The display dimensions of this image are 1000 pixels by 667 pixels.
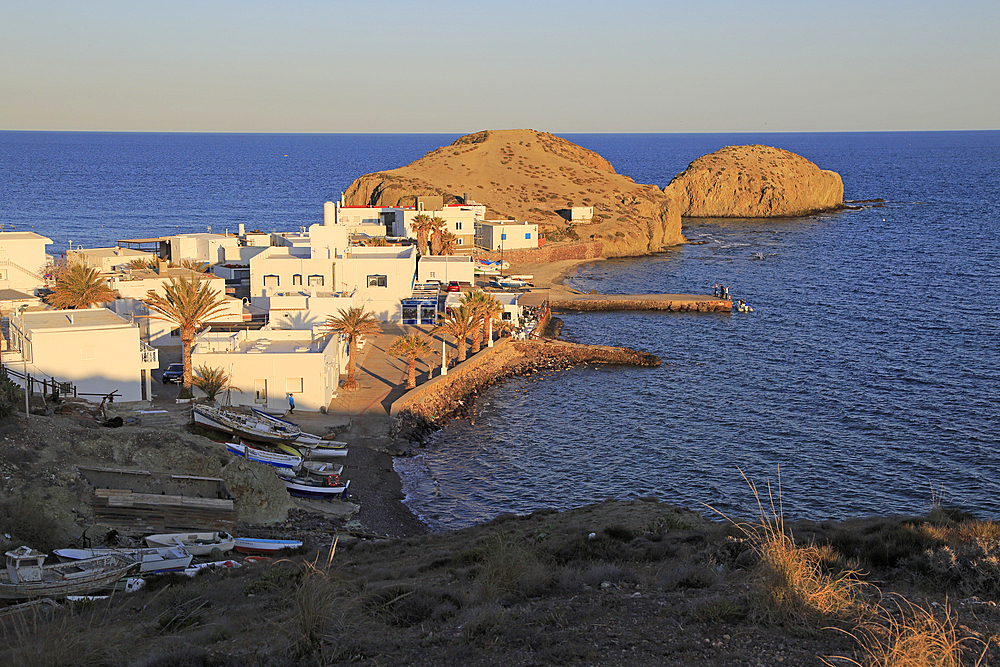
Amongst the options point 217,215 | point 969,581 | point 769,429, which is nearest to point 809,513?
point 769,429

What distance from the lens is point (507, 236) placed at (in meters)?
87.8

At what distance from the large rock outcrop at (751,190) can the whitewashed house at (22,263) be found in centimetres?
10811

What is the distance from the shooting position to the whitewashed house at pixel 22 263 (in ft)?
161

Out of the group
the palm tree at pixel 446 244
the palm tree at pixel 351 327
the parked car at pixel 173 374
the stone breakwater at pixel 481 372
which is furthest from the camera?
the palm tree at pixel 446 244

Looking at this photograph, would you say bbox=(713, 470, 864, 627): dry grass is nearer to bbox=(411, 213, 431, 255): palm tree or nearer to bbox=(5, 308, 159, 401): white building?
bbox=(5, 308, 159, 401): white building

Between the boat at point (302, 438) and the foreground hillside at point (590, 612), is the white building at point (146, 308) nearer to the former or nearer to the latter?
the boat at point (302, 438)

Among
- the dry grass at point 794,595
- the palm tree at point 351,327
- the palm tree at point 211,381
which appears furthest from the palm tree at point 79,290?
the dry grass at point 794,595

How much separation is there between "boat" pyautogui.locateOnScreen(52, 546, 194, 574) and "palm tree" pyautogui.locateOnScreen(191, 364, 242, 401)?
1498 centimetres

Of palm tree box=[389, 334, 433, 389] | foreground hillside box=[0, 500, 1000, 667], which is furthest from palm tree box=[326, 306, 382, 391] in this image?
foreground hillside box=[0, 500, 1000, 667]

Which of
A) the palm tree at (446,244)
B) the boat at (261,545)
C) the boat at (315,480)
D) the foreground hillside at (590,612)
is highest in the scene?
the palm tree at (446,244)

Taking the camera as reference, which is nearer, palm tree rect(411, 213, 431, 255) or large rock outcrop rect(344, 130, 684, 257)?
palm tree rect(411, 213, 431, 255)

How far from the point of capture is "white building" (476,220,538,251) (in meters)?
87.4

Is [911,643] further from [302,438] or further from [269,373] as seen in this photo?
[269,373]

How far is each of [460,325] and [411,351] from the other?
3933mm
